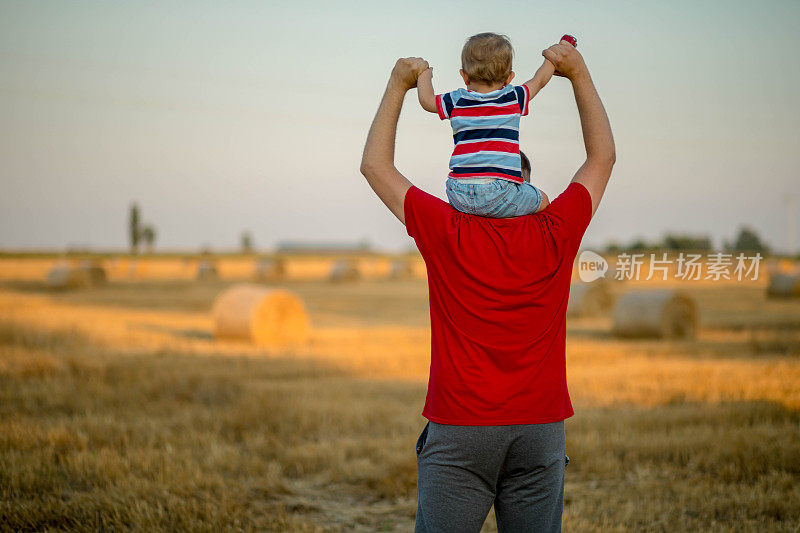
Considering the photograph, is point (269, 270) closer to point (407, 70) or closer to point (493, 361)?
point (407, 70)

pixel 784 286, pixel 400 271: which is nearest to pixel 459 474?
pixel 784 286

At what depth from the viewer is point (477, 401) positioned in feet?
7.24

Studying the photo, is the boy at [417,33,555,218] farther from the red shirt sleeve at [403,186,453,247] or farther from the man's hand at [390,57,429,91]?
the man's hand at [390,57,429,91]

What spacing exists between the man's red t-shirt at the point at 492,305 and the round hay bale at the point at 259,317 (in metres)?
14.6

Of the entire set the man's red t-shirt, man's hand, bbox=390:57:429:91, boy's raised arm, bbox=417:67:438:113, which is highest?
man's hand, bbox=390:57:429:91

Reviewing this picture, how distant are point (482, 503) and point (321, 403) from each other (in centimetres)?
639

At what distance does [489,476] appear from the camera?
7.38ft

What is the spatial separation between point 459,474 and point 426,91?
48.6 inches

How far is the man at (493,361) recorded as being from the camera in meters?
2.20

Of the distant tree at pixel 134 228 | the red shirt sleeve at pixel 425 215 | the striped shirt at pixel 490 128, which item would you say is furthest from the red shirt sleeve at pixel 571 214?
the distant tree at pixel 134 228

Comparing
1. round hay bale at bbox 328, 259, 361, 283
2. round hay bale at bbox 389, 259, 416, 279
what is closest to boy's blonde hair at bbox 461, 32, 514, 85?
round hay bale at bbox 328, 259, 361, 283

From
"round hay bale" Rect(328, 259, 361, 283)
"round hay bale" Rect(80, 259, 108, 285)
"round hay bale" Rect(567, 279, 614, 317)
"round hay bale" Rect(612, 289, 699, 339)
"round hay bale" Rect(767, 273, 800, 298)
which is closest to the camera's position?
"round hay bale" Rect(612, 289, 699, 339)

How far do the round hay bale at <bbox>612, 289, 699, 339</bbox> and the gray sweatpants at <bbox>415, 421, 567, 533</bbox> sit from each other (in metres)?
15.8

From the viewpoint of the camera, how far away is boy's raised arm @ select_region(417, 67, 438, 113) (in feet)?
7.58
